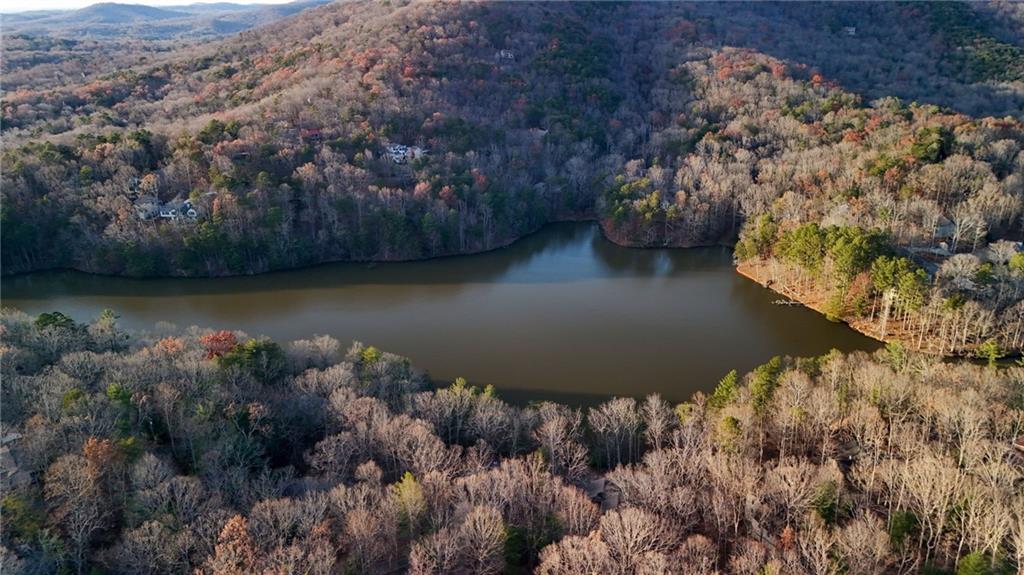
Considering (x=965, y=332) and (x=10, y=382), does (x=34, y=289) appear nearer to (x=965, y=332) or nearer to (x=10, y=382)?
(x=10, y=382)

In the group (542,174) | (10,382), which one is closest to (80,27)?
(542,174)

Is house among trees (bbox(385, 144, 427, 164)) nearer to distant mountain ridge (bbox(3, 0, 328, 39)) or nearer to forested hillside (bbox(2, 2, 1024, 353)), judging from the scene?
forested hillside (bbox(2, 2, 1024, 353))

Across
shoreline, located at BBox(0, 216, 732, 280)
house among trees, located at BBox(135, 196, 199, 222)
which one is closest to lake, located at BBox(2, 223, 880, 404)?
shoreline, located at BBox(0, 216, 732, 280)

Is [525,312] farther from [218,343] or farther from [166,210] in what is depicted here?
[166,210]

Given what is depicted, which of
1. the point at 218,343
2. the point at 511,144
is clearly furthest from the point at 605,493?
the point at 511,144

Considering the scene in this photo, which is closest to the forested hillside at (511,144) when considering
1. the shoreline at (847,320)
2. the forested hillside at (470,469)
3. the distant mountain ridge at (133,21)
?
the shoreline at (847,320)
